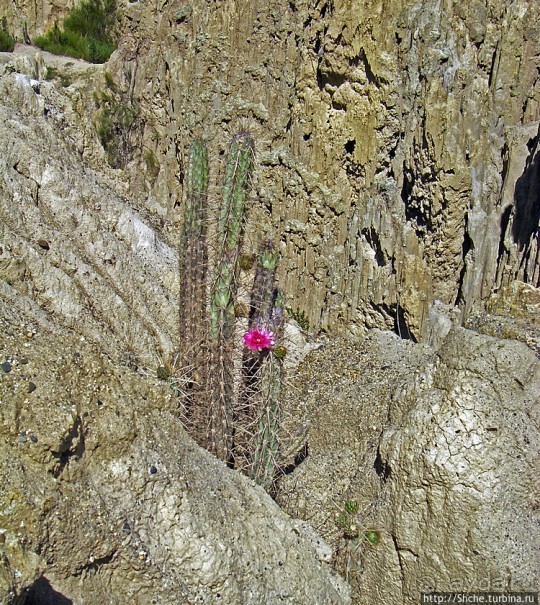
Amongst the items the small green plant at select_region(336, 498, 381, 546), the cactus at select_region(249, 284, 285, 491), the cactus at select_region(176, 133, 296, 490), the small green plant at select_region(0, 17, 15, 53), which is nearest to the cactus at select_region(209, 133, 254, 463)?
the cactus at select_region(176, 133, 296, 490)

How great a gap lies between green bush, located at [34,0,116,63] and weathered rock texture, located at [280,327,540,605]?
10278 millimetres

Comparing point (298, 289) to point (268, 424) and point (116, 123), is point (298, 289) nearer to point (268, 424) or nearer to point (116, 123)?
point (116, 123)

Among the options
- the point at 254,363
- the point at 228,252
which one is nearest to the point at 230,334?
the point at 254,363

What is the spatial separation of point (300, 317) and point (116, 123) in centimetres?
484

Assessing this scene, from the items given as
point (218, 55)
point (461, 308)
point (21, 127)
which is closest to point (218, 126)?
point (218, 55)

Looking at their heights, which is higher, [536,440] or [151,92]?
[151,92]

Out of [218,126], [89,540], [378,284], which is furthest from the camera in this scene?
[218,126]

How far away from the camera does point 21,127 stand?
8.39m

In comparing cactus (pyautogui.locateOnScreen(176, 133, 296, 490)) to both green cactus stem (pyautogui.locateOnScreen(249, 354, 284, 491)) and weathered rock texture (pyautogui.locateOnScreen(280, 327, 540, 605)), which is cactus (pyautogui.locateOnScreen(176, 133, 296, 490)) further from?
weathered rock texture (pyautogui.locateOnScreen(280, 327, 540, 605))

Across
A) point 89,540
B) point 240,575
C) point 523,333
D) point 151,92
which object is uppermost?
point 151,92

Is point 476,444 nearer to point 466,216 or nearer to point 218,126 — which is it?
point 466,216

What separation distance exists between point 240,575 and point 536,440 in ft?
8.79

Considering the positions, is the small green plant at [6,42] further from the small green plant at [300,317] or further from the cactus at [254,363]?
the cactus at [254,363]

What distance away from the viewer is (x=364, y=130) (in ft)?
30.7
